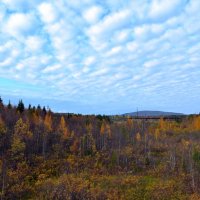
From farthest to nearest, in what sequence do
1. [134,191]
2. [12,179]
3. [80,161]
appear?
[80,161]
[12,179]
[134,191]

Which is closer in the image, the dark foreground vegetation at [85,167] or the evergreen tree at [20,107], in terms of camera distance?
the dark foreground vegetation at [85,167]

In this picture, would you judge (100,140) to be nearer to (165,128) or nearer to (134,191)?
(134,191)

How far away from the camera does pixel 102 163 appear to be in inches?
2333

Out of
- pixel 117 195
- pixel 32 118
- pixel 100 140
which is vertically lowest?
pixel 117 195

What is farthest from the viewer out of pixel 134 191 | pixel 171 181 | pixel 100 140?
pixel 100 140

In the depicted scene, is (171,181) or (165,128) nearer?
(171,181)

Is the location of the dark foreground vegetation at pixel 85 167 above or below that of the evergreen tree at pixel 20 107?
below

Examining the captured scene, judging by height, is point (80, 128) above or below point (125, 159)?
above

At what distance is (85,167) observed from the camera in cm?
5428

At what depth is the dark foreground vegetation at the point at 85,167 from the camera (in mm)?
37969

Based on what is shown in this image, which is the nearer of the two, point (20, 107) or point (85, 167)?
point (85, 167)

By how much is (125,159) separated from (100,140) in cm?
2009

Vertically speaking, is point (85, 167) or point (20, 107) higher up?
point (20, 107)

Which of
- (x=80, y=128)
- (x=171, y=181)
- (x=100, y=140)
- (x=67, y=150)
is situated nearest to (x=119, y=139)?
(x=100, y=140)
